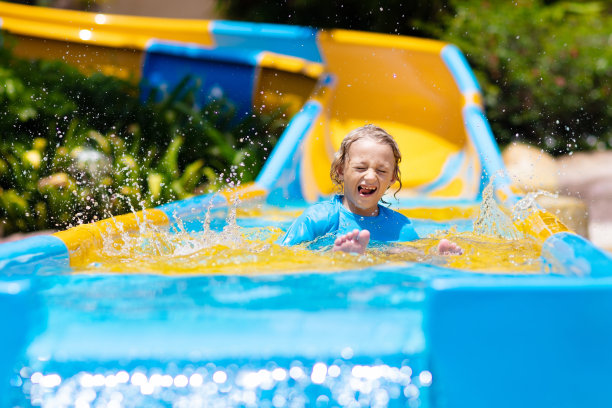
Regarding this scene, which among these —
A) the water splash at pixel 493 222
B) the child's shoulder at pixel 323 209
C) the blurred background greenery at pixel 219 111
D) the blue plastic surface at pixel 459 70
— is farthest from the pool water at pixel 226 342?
the blue plastic surface at pixel 459 70

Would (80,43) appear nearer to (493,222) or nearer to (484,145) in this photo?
(484,145)

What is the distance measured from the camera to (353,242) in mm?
2580

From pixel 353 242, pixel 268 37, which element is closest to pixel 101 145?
pixel 268 37

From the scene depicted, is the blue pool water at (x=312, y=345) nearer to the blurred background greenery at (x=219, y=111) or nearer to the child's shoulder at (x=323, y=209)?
the child's shoulder at (x=323, y=209)

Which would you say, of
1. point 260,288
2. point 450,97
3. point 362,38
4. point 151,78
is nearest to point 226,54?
point 151,78

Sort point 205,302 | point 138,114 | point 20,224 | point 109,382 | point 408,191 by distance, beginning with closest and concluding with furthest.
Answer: point 109,382
point 205,302
point 20,224
point 408,191
point 138,114

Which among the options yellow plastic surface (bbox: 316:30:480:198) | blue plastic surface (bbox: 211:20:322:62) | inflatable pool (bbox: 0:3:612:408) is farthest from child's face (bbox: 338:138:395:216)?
blue plastic surface (bbox: 211:20:322:62)

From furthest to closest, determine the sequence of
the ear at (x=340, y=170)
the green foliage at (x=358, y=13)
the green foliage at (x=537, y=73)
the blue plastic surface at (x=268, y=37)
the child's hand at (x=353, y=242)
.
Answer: the green foliage at (x=358, y=13)
the green foliage at (x=537, y=73)
the blue plastic surface at (x=268, y=37)
the ear at (x=340, y=170)
the child's hand at (x=353, y=242)

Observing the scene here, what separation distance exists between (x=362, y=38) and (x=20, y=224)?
3352mm

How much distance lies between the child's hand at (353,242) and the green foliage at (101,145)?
2296 mm

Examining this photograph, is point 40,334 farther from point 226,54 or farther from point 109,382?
point 226,54

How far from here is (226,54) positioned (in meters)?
6.48

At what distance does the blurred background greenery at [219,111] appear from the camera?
4902 millimetres

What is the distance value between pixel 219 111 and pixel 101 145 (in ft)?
4.41
